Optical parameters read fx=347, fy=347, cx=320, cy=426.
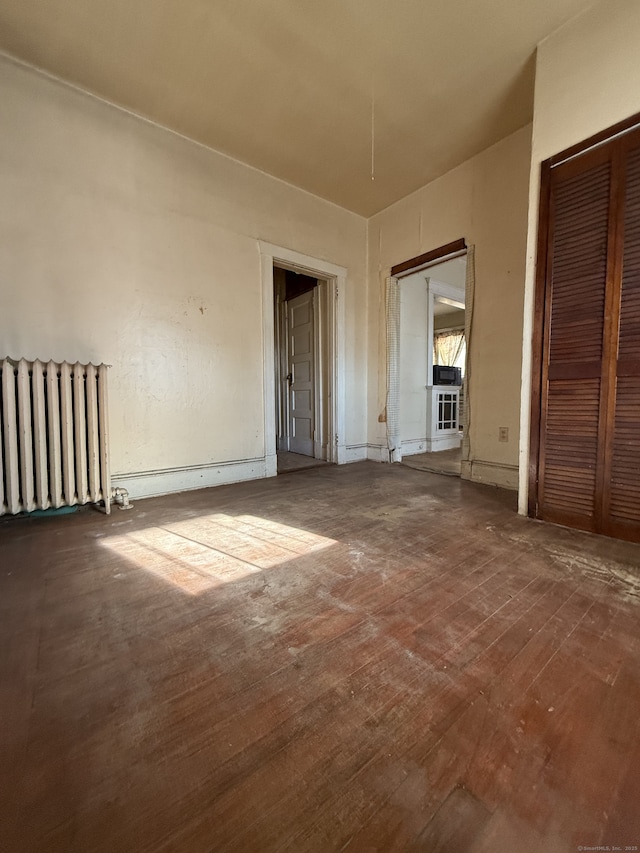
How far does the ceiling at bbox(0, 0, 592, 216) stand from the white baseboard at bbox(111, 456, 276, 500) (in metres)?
2.75

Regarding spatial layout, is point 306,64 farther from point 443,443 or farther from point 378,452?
point 443,443

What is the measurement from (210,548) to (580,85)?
3213mm

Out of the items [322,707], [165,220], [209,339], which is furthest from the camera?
[209,339]

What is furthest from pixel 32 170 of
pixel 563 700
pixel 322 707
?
pixel 563 700

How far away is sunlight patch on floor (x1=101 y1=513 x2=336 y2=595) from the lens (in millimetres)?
1528

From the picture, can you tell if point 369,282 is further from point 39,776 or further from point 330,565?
point 39,776

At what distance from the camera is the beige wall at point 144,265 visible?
2.27 m

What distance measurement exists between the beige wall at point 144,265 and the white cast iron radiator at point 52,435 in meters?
0.34

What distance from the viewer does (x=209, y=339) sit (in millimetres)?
3088

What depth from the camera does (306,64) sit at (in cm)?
223

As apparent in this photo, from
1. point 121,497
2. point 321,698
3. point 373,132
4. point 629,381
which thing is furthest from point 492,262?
point 121,497

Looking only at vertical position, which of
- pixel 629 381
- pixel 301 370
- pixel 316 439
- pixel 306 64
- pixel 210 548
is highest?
pixel 306 64

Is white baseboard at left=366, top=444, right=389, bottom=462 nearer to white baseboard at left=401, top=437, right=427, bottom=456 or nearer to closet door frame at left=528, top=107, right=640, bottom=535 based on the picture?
white baseboard at left=401, top=437, right=427, bottom=456

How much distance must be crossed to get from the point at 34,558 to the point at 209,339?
2032 mm
